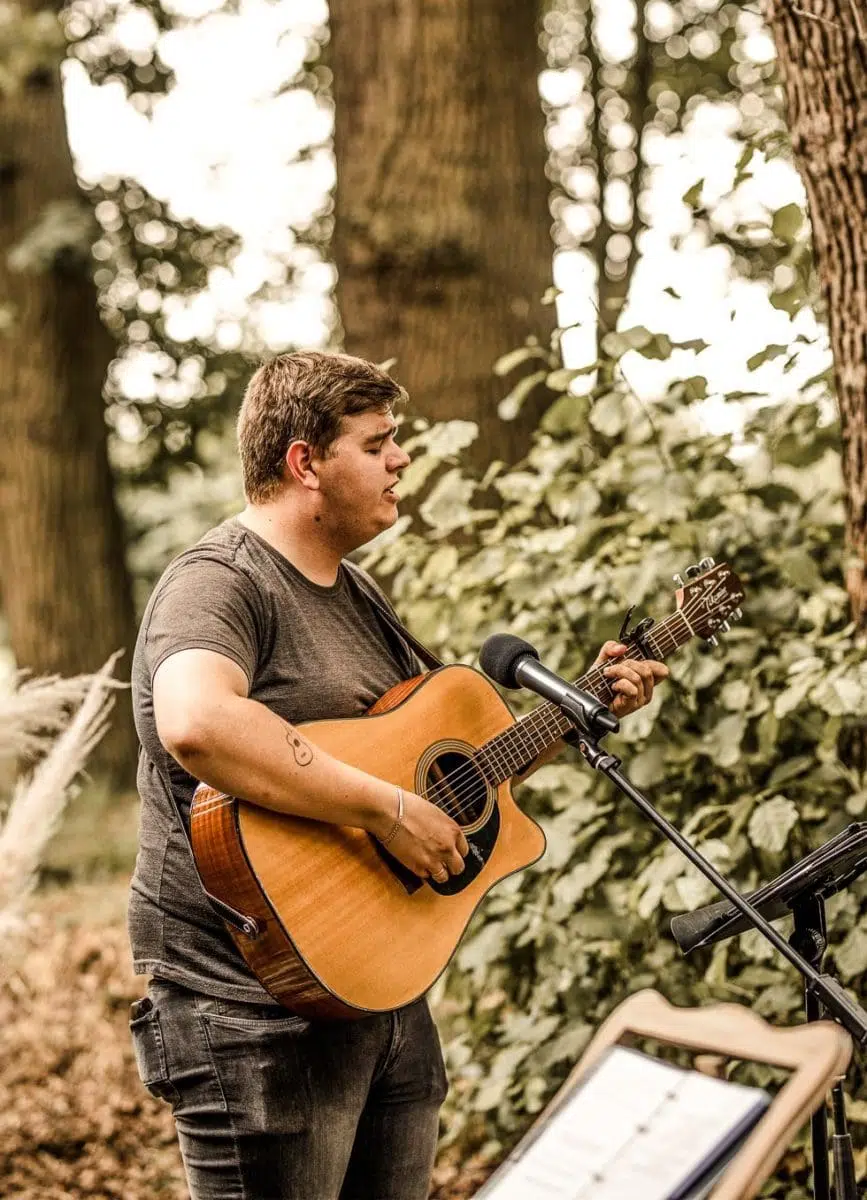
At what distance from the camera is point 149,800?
2.34m

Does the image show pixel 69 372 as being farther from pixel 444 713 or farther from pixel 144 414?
pixel 444 713

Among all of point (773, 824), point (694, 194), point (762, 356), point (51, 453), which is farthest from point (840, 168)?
point (51, 453)

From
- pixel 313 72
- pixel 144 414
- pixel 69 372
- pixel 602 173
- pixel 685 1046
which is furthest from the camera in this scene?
pixel 602 173

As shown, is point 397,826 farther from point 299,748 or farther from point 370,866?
point 299,748

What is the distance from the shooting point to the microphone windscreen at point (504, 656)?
2389 mm

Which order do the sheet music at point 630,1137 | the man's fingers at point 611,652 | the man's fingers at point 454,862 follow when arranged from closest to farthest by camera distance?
the sheet music at point 630,1137
the man's fingers at point 454,862
the man's fingers at point 611,652

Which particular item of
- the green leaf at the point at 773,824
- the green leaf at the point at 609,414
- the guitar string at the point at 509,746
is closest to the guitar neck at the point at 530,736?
the guitar string at the point at 509,746

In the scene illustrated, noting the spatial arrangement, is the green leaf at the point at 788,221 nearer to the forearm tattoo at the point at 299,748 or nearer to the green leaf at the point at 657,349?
the green leaf at the point at 657,349

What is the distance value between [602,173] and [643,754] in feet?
33.4

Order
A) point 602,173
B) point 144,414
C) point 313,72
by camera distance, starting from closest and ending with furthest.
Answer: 1. point 144,414
2. point 313,72
3. point 602,173

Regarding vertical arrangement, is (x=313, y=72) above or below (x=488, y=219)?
above

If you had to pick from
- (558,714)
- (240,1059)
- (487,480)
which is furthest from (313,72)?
(240,1059)

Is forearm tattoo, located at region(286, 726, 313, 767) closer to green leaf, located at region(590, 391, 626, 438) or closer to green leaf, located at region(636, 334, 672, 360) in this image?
green leaf, located at region(590, 391, 626, 438)

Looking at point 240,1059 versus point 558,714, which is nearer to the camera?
point 240,1059
